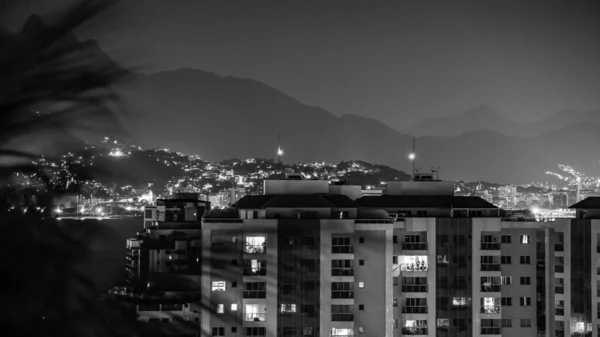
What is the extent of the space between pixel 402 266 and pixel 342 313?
124 inches

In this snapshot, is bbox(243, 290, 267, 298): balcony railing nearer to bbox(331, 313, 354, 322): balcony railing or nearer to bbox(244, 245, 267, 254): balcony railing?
Answer: bbox(244, 245, 267, 254): balcony railing

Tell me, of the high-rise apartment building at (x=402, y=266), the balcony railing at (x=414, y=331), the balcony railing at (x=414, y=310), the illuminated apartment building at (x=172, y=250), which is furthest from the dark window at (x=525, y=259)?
the illuminated apartment building at (x=172, y=250)

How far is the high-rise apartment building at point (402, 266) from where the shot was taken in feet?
66.2

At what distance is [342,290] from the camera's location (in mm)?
20359

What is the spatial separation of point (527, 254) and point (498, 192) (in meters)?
41.3

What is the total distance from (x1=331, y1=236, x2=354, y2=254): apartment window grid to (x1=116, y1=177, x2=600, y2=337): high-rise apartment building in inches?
0.9

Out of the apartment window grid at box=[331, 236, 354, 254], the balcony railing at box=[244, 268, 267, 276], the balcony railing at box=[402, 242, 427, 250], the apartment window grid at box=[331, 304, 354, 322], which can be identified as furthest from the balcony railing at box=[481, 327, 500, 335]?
the balcony railing at box=[244, 268, 267, 276]

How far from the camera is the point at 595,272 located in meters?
23.9

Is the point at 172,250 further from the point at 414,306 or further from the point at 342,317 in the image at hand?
the point at 342,317

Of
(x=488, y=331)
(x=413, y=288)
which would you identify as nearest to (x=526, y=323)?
(x=488, y=331)

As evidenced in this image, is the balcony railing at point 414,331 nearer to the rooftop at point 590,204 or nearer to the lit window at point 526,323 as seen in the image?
the lit window at point 526,323

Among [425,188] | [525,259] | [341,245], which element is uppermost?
[425,188]

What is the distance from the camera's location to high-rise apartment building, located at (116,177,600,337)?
20.2m

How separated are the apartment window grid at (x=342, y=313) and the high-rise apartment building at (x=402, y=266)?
0.02 metres
